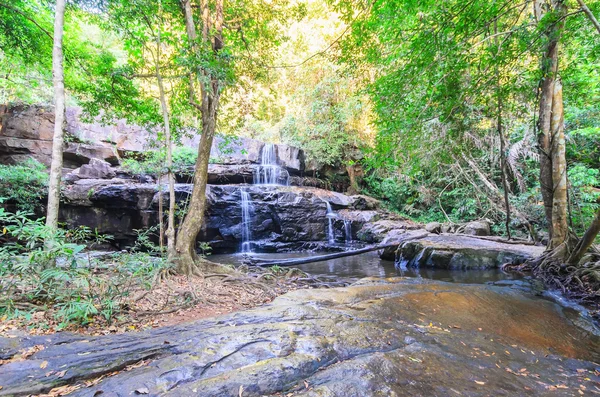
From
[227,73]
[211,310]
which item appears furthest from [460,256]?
[227,73]

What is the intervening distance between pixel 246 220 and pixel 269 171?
14.0 feet

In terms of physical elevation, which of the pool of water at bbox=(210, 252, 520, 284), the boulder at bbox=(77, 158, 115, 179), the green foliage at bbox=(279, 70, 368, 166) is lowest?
the pool of water at bbox=(210, 252, 520, 284)

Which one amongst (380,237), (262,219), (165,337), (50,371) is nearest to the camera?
(50,371)

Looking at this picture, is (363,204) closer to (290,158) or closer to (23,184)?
(290,158)

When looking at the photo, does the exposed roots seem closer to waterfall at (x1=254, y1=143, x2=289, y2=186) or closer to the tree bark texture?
the tree bark texture

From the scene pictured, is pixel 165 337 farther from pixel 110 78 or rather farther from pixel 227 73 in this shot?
pixel 110 78

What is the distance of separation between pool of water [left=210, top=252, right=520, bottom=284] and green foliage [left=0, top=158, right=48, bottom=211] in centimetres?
647

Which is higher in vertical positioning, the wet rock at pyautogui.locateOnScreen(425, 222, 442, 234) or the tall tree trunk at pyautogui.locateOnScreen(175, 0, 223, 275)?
the tall tree trunk at pyautogui.locateOnScreen(175, 0, 223, 275)

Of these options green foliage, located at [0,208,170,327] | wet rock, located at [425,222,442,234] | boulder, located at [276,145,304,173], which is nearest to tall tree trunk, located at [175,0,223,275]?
green foliage, located at [0,208,170,327]

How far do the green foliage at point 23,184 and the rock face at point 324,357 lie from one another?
961 centimetres

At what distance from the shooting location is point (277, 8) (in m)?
8.15

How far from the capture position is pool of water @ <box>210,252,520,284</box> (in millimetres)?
7048

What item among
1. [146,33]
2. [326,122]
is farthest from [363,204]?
[146,33]

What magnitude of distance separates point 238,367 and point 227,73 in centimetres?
510
